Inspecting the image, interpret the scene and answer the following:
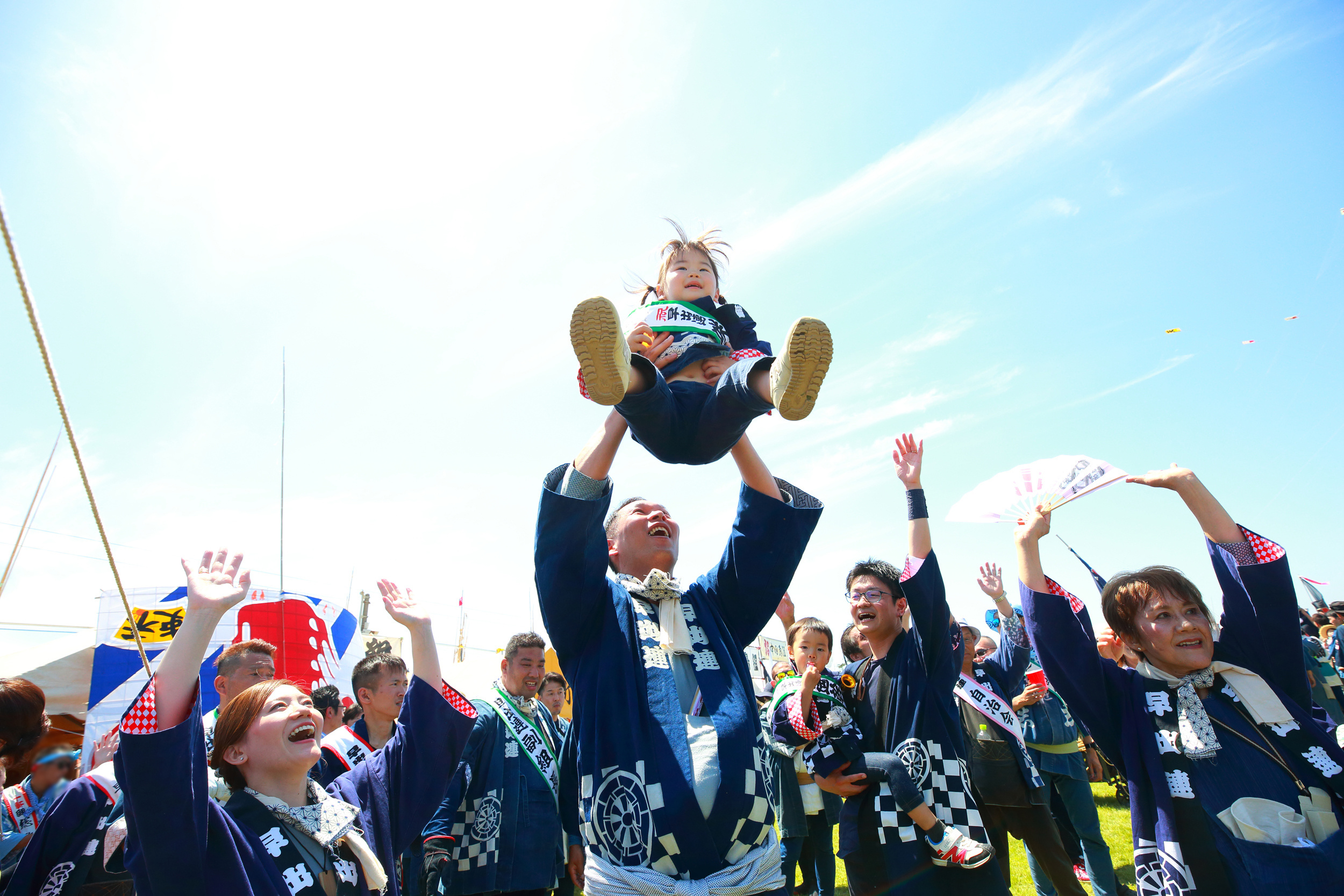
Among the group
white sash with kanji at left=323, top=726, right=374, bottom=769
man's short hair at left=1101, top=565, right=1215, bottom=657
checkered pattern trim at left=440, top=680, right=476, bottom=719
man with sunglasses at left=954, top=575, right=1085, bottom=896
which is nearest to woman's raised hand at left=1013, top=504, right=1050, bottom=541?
man's short hair at left=1101, top=565, right=1215, bottom=657

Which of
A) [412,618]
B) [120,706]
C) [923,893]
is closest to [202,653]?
[412,618]

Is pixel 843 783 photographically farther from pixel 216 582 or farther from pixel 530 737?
pixel 216 582

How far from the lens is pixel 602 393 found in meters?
2.24

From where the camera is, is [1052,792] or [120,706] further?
[120,706]

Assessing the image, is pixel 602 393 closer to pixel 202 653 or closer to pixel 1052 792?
pixel 202 653

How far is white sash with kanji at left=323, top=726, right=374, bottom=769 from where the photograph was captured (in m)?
3.79

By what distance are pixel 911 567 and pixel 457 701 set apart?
80.7 inches

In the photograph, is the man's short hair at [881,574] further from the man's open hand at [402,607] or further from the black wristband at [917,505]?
the man's open hand at [402,607]

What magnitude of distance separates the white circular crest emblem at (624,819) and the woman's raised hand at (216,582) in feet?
3.83

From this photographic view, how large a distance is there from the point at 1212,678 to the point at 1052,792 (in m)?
4.02

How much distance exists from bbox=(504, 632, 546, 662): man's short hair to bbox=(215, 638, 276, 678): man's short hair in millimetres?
1475

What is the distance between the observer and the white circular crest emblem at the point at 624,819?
1.96m

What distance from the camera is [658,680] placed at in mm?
2227

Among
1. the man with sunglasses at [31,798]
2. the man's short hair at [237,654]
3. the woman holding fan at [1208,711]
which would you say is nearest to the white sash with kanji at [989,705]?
the woman holding fan at [1208,711]
